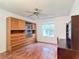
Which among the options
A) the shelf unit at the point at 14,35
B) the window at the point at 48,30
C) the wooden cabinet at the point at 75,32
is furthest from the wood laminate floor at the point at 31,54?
the window at the point at 48,30

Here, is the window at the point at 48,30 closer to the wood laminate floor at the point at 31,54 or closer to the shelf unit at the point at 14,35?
the shelf unit at the point at 14,35

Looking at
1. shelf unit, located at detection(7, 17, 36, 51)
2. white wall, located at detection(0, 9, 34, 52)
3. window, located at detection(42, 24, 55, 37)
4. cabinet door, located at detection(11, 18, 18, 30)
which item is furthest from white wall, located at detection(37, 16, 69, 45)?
white wall, located at detection(0, 9, 34, 52)

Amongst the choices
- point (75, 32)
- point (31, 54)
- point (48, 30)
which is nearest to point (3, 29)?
point (31, 54)

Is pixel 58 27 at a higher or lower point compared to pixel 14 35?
higher

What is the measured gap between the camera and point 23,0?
3.71 m

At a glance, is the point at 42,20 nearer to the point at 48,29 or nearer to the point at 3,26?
the point at 48,29

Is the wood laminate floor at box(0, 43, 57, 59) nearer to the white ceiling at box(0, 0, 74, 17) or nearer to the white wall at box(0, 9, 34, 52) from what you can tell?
the white wall at box(0, 9, 34, 52)

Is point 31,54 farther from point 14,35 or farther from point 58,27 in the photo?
point 58,27

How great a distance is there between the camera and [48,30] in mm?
7855

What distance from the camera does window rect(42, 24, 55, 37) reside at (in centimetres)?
758

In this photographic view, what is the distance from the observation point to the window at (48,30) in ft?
24.9

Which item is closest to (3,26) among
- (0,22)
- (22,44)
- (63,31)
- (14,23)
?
(0,22)

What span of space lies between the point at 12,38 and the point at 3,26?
2.76ft

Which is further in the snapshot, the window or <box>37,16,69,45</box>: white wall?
the window
